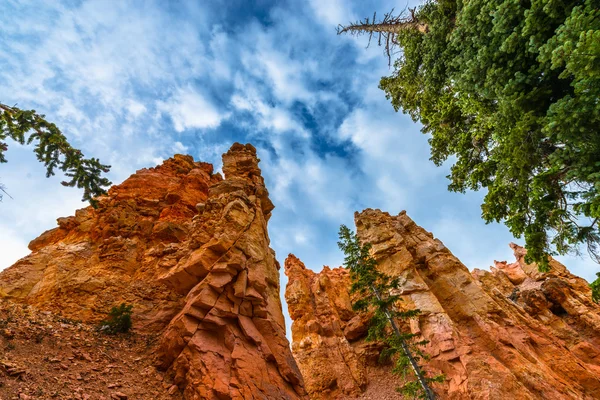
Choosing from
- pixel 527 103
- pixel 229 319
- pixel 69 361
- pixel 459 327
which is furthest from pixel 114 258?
pixel 459 327

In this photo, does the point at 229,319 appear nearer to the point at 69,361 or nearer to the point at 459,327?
the point at 69,361

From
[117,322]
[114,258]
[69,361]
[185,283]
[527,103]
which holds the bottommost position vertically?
[69,361]

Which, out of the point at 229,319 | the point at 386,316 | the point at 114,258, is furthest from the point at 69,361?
the point at 386,316

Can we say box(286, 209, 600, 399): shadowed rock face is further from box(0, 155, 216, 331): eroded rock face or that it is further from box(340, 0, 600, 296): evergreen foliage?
box(0, 155, 216, 331): eroded rock face

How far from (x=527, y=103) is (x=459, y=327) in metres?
20.1

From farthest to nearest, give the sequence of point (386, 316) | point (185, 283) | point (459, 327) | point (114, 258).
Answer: point (459, 327) → point (386, 316) → point (114, 258) → point (185, 283)

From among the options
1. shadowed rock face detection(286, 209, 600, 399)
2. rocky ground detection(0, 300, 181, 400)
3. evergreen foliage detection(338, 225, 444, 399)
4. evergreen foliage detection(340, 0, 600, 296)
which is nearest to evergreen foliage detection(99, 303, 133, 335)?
rocky ground detection(0, 300, 181, 400)

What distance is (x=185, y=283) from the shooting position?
13789 millimetres

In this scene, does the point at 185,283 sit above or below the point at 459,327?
below

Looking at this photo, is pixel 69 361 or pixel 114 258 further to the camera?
pixel 114 258

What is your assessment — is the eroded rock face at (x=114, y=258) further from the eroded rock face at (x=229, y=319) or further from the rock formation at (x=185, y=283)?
the eroded rock face at (x=229, y=319)

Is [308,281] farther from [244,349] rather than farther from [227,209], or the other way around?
[244,349]

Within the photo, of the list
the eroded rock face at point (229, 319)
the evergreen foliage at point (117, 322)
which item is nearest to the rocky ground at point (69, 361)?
the evergreen foliage at point (117, 322)

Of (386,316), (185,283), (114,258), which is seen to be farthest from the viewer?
(386,316)
